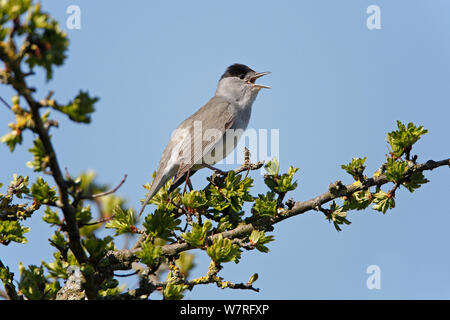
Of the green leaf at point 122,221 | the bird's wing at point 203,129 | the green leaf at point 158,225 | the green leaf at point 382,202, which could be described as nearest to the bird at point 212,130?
the bird's wing at point 203,129

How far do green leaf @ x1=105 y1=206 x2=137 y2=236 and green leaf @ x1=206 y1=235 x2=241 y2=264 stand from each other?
95 cm

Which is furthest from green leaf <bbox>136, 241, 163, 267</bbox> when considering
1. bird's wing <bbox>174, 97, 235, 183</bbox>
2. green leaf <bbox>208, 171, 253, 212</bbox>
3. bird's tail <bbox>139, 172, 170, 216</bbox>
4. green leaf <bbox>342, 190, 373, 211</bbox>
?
bird's wing <bbox>174, 97, 235, 183</bbox>

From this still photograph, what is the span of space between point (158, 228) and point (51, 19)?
6.67 ft

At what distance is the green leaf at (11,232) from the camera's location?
4.45 meters

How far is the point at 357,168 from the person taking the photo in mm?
4207

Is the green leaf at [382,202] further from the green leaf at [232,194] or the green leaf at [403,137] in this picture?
the green leaf at [232,194]

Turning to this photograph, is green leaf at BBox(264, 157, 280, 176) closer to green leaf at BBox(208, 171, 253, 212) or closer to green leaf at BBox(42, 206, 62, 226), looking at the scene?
green leaf at BBox(208, 171, 253, 212)

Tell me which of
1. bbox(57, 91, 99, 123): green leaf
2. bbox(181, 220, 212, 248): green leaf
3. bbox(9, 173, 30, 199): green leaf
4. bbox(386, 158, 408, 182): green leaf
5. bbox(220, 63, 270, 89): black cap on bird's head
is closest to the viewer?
bbox(57, 91, 99, 123): green leaf

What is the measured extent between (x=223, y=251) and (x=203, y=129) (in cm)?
358

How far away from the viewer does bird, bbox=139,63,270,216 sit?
6.34 meters

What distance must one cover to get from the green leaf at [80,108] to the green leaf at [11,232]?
2242mm

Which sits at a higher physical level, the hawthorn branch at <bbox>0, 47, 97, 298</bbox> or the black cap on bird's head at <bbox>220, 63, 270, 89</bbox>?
the black cap on bird's head at <bbox>220, 63, 270, 89</bbox>
